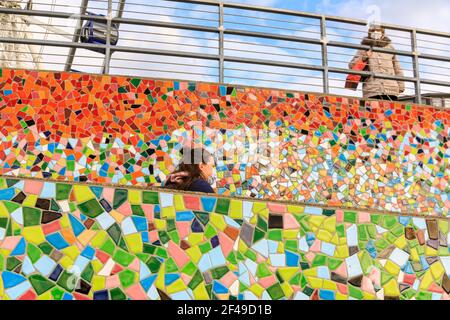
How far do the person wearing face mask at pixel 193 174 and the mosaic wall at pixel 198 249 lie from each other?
6.93 ft

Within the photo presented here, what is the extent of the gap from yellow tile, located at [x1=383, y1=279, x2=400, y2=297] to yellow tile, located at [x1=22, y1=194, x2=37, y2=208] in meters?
1.38

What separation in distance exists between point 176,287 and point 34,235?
54 cm

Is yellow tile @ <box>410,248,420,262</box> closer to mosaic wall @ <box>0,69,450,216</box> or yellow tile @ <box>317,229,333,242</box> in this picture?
yellow tile @ <box>317,229,333,242</box>

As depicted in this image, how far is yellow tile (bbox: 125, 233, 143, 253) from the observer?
7.12 feet

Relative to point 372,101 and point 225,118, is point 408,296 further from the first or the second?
point 372,101

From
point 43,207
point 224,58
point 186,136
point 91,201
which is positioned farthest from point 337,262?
point 224,58

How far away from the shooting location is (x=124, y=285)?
6.93 ft

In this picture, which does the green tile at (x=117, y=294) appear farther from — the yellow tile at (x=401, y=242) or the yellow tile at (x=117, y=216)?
the yellow tile at (x=401, y=242)

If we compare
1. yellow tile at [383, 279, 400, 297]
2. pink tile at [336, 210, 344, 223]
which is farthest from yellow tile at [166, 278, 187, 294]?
yellow tile at [383, 279, 400, 297]

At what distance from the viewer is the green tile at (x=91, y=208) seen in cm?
218

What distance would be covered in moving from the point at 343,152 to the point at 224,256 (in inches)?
187

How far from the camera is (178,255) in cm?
221

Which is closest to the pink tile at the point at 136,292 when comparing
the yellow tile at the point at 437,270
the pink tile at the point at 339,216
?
the pink tile at the point at 339,216

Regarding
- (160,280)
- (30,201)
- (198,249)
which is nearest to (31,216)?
(30,201)
